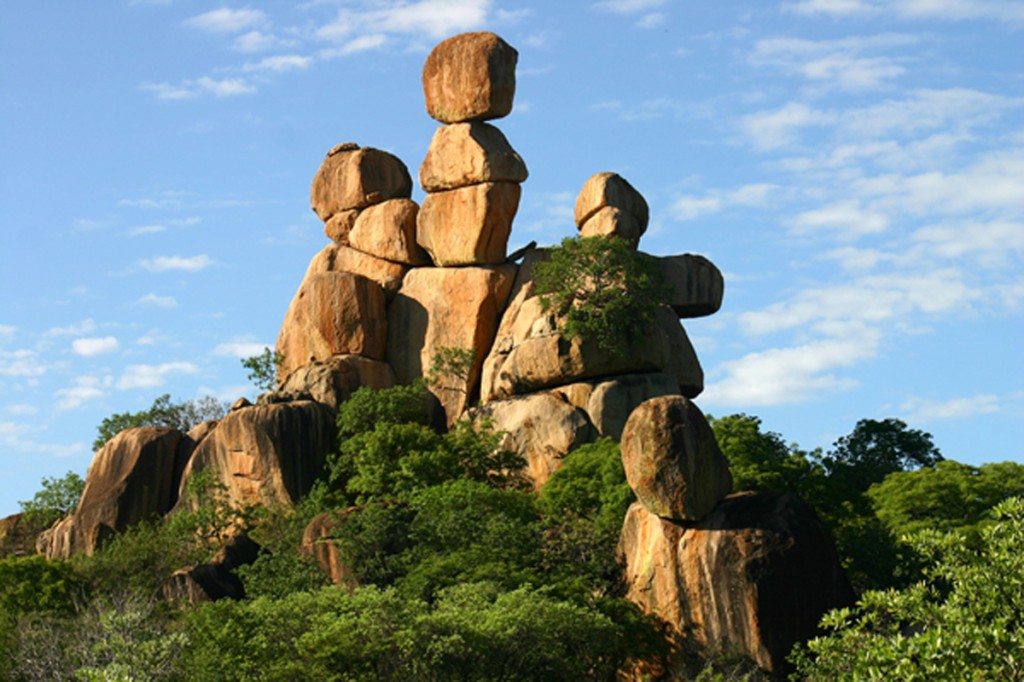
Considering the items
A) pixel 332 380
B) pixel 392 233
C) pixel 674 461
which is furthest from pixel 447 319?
pixel 674 461

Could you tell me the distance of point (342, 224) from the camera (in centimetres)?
5544

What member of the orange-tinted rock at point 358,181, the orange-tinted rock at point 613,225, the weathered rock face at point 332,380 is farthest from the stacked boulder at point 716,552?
the orange-tinted rock at point 358,181

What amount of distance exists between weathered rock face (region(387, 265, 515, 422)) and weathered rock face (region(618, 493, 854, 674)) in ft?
60.5

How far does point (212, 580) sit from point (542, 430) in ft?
38.3

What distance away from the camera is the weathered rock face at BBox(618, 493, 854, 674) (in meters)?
30.6

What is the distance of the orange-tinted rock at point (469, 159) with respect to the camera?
51188 mm

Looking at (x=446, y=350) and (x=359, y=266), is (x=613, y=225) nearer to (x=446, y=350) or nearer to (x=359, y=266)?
(x=446, y=350)

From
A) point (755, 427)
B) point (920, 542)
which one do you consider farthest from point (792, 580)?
point (755, 427)

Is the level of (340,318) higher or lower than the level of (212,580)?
higher

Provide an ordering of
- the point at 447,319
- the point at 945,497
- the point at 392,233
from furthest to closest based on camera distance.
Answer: the point at 392,233 → the point at 447,319 → the point at 945,497

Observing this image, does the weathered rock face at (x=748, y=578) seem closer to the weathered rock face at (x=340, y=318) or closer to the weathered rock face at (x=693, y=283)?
the weathered rock face at (x=693, y=283)

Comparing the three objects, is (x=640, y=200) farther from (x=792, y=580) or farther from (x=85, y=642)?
(x=85, y=642)

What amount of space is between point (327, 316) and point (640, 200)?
36.5 ft

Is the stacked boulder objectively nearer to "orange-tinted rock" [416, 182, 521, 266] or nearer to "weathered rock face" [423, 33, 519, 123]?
"orange-tinted rock" [416, 182, 521, 266]
